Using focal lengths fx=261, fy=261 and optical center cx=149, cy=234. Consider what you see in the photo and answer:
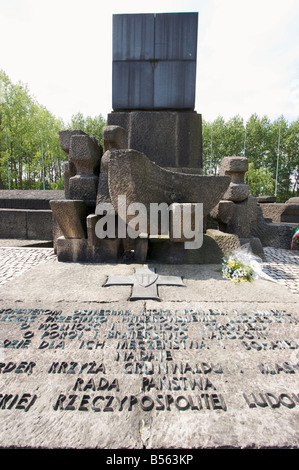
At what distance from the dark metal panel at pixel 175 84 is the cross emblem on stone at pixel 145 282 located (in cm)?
368

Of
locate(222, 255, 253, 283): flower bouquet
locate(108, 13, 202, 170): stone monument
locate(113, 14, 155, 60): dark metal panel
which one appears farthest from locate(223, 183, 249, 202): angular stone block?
locate(113, 14, 155, 60): dark metal panel

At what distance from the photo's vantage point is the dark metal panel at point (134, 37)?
16.4 ft

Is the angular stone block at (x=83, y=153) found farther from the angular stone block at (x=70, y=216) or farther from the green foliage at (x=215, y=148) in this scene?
the green foliage at (x=215, y=148)

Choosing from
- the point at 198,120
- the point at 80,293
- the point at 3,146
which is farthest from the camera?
the point at 3,146

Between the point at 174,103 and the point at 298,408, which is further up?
the point at 174,103

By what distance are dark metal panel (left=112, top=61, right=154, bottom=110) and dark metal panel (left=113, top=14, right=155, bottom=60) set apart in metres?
0.16

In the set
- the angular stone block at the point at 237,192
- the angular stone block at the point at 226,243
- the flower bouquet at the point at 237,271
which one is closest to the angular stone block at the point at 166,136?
the angular stone block at the point at 237,192

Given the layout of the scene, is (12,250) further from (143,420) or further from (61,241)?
(143,420)

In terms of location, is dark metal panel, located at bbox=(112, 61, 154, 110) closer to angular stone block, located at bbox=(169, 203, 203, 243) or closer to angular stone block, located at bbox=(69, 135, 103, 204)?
angular stone block, located at bbox=(69, 135, 103, 204)

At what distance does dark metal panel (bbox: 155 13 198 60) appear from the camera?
4.95 metres

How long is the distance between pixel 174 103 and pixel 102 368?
4985 mm

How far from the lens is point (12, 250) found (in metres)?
5.55

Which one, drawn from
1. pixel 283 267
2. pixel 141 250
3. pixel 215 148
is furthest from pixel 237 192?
pixel 215 148

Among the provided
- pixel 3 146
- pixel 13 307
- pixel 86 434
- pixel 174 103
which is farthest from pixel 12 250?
pixel 3 146
